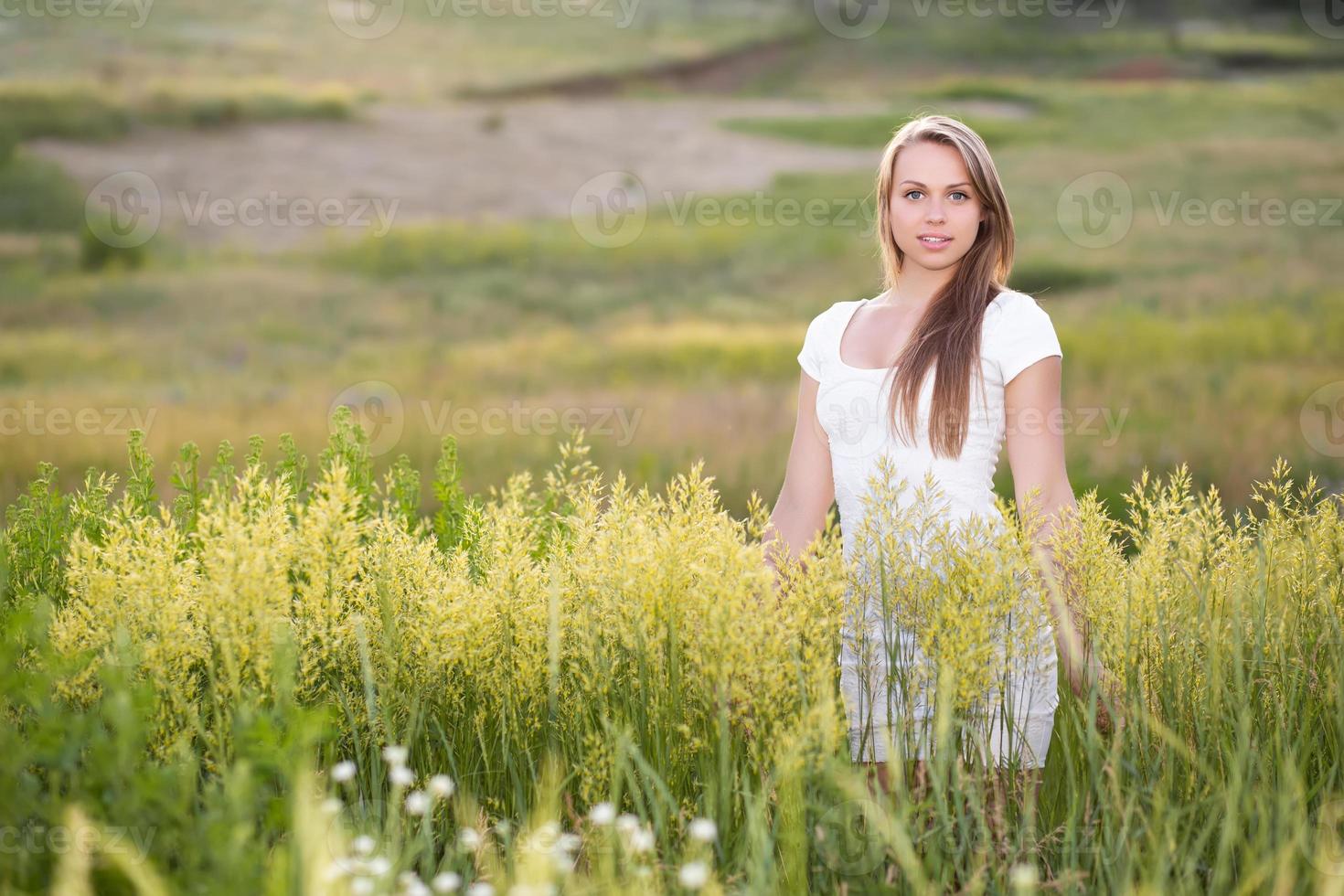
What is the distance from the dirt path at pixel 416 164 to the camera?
82.6 feet

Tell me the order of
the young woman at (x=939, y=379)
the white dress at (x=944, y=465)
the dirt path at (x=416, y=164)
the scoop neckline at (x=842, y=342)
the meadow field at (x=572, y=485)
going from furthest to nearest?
the dirt path at (x=416, y=164), the scoop neckline at (x=842, y=342), the young woman at (x=939, y=379), the white dress at (x=944, y=465), the meadow field at (x=572, y=485)

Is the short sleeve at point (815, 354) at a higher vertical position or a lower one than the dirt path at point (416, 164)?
lower

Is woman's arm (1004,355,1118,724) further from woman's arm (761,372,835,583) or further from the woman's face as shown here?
woman's arm (761,372,835,583)

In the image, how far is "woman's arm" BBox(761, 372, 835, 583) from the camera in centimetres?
324

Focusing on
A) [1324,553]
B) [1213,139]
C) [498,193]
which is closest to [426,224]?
[498,193]

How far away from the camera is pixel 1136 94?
35125 mm

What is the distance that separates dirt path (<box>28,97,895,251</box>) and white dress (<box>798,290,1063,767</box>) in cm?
2121

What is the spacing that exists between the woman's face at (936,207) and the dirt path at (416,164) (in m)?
21.1

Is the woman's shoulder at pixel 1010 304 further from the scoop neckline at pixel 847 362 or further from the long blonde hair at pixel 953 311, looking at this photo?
the scoop neckline at pixel 847 362

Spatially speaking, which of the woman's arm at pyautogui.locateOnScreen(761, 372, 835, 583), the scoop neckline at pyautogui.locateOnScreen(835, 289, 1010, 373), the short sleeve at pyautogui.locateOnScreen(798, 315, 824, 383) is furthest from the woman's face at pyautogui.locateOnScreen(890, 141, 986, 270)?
the woman's arm at pyautogui.locateOnScreen(761, 372, 835, 583)

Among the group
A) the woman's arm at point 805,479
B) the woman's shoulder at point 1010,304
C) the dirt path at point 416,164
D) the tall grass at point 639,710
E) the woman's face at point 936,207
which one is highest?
the dirt path at point 416,164

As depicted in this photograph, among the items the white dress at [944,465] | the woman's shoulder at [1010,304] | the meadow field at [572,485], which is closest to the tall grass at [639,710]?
the meadow field at [572,485]

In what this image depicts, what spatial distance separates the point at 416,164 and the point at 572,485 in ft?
87.6

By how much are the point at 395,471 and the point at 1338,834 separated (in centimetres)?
281
